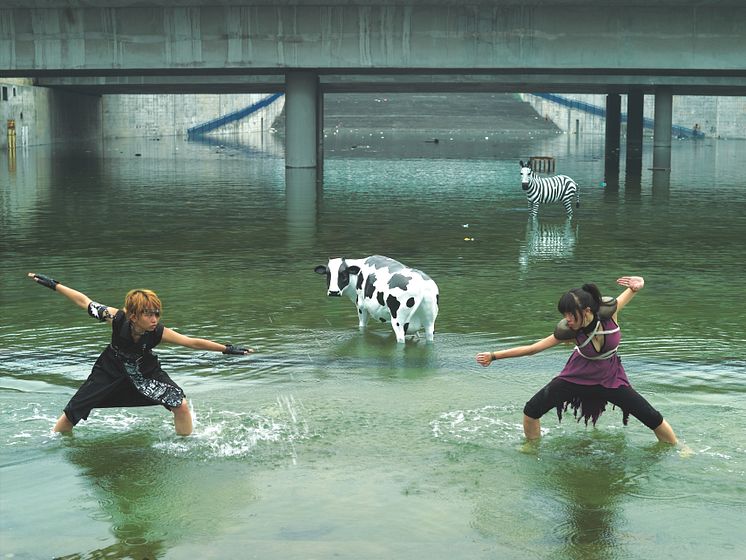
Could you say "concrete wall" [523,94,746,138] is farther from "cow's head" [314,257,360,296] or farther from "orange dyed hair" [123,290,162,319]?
"orange dyed hair" [123,290,162,319]

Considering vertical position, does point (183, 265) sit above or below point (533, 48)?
below

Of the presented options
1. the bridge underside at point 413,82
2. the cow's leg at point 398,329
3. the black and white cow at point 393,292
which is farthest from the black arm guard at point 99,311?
the bridge underside at point 413,82

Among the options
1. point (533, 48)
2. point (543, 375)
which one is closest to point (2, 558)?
point (543, 375)

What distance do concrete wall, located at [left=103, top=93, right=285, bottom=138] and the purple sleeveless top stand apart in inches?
3272

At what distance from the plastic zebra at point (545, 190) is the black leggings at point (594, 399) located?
18.4 meters

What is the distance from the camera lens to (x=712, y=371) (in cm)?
1108

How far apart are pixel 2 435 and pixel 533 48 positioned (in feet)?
107

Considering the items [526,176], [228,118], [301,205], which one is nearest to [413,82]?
[301,205]

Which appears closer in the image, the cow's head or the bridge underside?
the cow's head

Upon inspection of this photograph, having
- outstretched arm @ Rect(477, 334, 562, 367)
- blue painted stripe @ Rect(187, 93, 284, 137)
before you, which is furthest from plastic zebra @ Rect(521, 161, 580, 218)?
blue painted stripe @ Rect(187, 93, 284, 137)

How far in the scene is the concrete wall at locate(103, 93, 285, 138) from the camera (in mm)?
88750

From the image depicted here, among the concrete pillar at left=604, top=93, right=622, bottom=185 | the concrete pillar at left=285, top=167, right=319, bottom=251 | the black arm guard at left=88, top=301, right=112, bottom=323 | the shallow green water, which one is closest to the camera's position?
the shallow green water

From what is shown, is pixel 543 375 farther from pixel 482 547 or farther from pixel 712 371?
pixel 482 547

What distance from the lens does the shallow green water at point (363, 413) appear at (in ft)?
23.1
